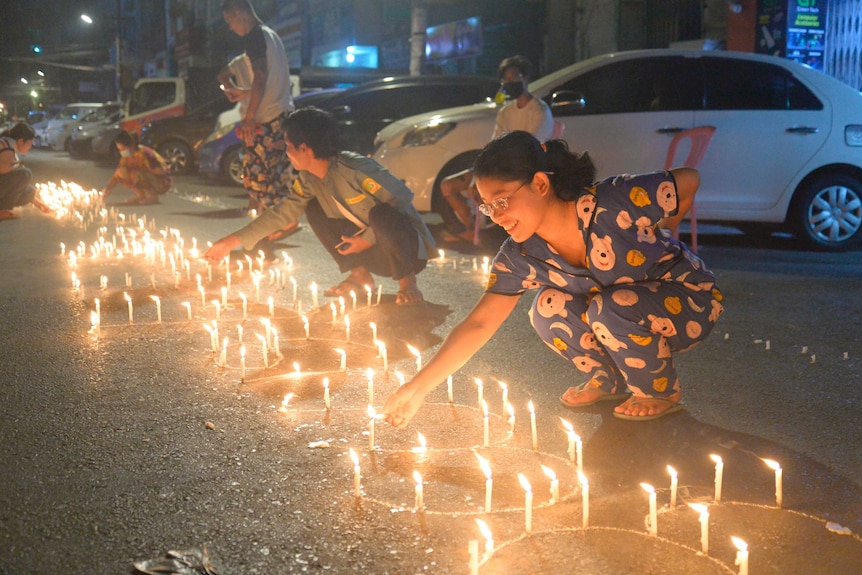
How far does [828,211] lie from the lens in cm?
922

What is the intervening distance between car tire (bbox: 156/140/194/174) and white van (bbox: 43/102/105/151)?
11997 mm

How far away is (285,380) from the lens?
464cm

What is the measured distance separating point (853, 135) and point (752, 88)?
1036 millimetres

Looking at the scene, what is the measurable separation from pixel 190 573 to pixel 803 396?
9.86 feet

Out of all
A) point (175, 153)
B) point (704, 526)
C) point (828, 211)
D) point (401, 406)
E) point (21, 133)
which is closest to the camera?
point (704, 526)

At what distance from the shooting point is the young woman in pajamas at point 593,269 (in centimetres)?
340

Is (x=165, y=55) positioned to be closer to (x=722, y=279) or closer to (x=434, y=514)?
(x=722, y=279)

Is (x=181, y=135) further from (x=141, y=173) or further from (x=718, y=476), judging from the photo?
(x=718, y=476)

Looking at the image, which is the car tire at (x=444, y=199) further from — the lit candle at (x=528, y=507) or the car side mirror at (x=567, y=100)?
the lit candle at (x=528, y=507)

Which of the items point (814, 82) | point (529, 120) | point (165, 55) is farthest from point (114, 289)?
point (165, 55)

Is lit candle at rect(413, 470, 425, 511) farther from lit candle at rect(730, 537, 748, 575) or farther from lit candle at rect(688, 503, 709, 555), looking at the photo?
lit candle at rect(730, 537, 748, 575)

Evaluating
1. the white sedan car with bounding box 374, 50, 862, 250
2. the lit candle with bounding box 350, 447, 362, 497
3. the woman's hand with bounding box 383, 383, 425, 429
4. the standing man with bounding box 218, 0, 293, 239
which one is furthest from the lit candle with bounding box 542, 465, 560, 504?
the standing man with bounding box 218, 0, 293, 239

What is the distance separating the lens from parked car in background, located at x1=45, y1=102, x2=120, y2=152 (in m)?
31.5

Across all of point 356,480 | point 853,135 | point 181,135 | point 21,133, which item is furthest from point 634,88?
point 181,135
